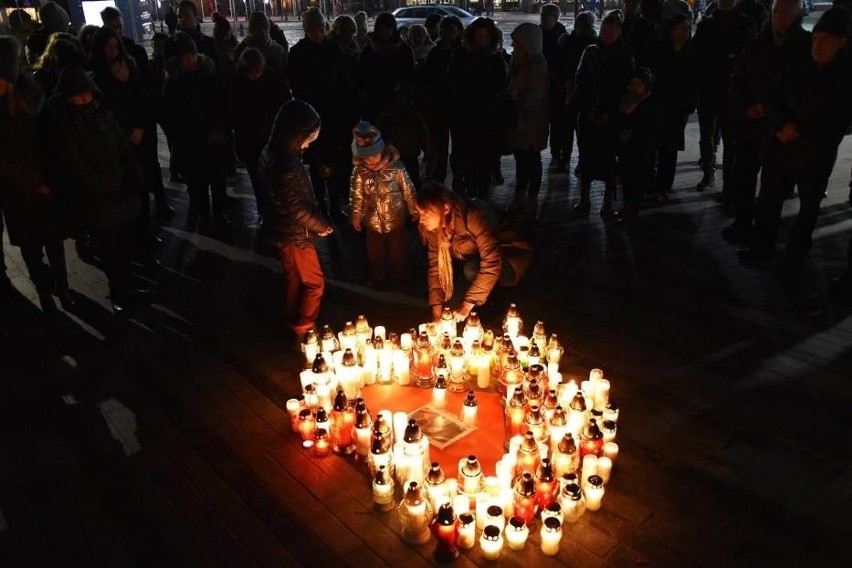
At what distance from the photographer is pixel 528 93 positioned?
7.20 m

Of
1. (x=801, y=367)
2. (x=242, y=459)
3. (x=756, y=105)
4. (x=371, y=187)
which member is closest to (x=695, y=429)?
(x=801, y=367)

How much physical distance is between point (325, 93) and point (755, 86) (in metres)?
4.29

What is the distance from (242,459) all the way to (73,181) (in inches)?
111

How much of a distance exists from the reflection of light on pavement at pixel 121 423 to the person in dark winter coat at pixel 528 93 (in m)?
4.88

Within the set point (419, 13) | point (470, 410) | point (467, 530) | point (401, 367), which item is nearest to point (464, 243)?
point (401, 367)

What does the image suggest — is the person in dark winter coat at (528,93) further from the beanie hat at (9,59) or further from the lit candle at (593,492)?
the lit candle at (593,492)

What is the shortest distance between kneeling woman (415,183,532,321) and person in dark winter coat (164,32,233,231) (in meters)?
3.31

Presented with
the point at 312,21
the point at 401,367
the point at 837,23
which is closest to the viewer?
the point at 401,367

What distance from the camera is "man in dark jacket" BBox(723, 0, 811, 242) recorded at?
606 cm

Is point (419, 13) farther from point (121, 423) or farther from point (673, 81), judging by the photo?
point (121, 423)

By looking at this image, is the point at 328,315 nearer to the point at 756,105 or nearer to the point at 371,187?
the point at 371,187

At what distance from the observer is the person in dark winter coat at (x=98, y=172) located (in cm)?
503

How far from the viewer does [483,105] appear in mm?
7297

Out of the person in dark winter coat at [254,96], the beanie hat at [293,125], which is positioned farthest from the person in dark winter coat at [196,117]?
the beanie hat at [293,125]
